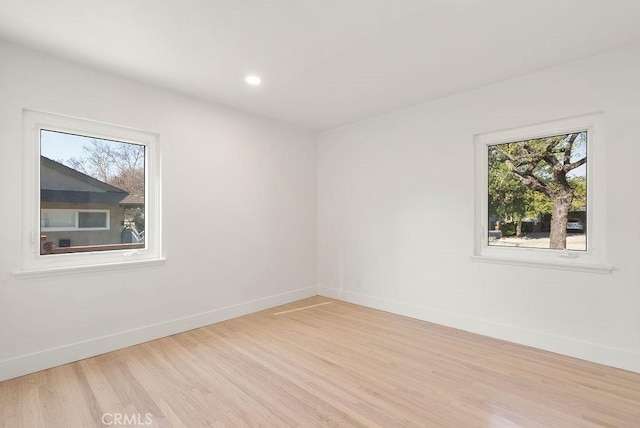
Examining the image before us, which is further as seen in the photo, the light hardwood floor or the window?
the window

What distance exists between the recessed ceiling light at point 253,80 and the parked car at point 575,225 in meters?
3.34

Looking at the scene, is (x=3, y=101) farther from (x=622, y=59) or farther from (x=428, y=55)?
(x=622, y=59)

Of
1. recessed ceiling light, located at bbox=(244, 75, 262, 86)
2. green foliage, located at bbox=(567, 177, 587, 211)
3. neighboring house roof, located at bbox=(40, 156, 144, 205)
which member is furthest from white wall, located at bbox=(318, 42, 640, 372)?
neighboring house roof, located at bbox=(40, 156, 144, 205)

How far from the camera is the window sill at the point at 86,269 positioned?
260 cm

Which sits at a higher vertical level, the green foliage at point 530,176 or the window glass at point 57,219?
the green foliage at point 530,176

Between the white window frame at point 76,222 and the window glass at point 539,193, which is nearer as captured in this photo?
the white window frame at point 76,222

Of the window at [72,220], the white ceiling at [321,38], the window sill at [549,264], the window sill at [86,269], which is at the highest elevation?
the white ceiling at [321,38]

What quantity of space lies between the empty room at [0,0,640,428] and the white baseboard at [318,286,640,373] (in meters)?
0.02

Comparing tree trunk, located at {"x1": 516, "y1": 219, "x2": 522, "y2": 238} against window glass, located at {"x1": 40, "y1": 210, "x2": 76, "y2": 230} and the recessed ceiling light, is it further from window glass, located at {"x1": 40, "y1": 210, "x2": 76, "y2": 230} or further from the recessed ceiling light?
window glass, located at {"x1": 40, "y1": 210, "x2": 76, "y2": 230}

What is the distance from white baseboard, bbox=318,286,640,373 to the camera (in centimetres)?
265

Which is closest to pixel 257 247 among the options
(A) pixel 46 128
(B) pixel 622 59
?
(A) pixel 46 128

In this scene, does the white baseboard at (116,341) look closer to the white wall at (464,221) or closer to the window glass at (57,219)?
the window glass at (57,219)

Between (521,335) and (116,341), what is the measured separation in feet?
13.1

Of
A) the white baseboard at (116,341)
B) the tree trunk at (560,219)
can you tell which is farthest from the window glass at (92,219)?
the tree trunk at (560,219)
